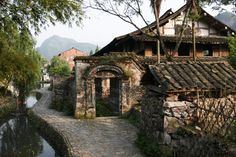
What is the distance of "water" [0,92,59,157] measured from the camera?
1535cm

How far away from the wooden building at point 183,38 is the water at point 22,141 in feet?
32.7

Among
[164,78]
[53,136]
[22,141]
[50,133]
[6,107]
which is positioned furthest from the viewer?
[6,107]

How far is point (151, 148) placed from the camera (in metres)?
10.4

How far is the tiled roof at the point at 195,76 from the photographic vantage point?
9.48 metres

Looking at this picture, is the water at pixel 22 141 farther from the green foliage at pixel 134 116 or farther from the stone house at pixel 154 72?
the green foliage at pixel 134 116

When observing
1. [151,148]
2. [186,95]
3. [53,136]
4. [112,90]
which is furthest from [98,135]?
[112,90]

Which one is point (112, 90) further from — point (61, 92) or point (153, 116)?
point (153, 116)

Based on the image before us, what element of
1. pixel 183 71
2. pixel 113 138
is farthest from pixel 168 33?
pixel 183 71

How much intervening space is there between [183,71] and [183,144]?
2.66 m

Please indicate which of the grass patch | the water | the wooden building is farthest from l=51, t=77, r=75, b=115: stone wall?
the grass patch

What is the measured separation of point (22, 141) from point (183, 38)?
1458cm

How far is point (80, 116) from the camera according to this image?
19.1m

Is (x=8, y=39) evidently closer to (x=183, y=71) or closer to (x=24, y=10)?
(x=24, y=10)

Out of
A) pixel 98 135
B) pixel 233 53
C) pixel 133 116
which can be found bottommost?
pixel 98 135
